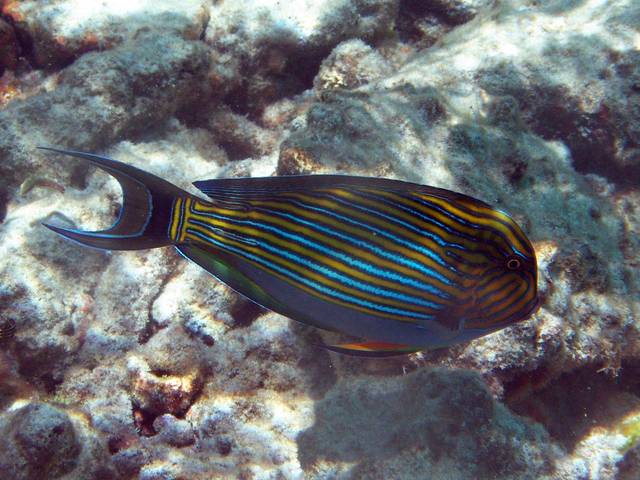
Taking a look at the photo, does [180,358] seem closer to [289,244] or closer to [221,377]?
[221,377]

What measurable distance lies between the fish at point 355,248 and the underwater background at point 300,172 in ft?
3.91

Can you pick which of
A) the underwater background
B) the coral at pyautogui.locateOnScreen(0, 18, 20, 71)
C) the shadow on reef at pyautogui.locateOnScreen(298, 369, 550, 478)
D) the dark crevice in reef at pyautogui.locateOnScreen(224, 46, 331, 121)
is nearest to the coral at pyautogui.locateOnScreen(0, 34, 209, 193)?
the underwater background

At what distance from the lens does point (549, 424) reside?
140 inches

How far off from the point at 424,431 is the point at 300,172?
187 cm

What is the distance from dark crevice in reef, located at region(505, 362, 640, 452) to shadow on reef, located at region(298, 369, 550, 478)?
76 centimetres

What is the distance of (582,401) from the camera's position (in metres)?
3.89

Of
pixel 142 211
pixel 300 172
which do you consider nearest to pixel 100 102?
pixel 300 172

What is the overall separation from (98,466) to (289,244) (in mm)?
1923

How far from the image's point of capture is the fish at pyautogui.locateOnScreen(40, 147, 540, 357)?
1728mm

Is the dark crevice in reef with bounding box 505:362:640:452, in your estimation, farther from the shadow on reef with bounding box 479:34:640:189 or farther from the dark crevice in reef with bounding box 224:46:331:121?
the dark crevice in reef with bounding box 224:46:331:121

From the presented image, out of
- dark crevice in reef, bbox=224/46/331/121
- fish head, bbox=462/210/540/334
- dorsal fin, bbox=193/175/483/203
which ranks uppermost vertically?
dorsal fin, bbox=193/175/483/203

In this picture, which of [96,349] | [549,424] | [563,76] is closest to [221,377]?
[96,349]

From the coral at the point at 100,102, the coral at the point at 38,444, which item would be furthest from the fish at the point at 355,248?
the coral at the point at 100,102

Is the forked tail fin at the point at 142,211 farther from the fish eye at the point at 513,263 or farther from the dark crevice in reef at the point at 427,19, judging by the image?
the dark crevice in reef at the point at 427,19
